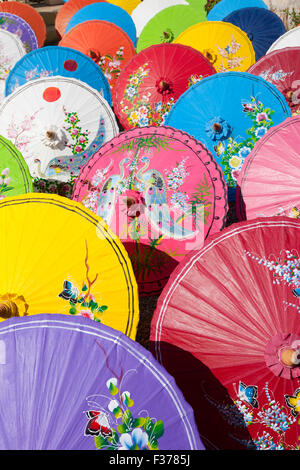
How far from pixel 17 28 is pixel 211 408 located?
22.6 feet

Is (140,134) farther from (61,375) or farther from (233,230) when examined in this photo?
(61,375)

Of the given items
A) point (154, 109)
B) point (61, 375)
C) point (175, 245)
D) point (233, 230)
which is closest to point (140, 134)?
point (175, 245)

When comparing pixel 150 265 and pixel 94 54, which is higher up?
pixel 94 54

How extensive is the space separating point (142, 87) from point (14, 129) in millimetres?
1536

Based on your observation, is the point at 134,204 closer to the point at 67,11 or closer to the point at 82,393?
the point at 82,393

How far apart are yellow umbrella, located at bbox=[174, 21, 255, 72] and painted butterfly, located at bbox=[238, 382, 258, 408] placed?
4288mm

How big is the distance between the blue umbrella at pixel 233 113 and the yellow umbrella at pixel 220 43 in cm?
173

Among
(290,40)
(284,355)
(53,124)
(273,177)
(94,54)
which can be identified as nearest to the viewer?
(284,355)

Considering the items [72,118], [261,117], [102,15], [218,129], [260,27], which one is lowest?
[218,129]

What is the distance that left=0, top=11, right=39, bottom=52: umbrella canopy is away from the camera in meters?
6.56

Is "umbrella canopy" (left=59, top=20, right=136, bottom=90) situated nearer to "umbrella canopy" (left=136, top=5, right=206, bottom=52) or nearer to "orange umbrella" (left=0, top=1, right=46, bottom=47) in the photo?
"umbrella canopy" (left=136, top=5, right=206, bottom=52)

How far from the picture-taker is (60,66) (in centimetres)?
464

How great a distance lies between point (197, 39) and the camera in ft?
16.5

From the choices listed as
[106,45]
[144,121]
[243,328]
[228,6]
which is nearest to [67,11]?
[228,6]
